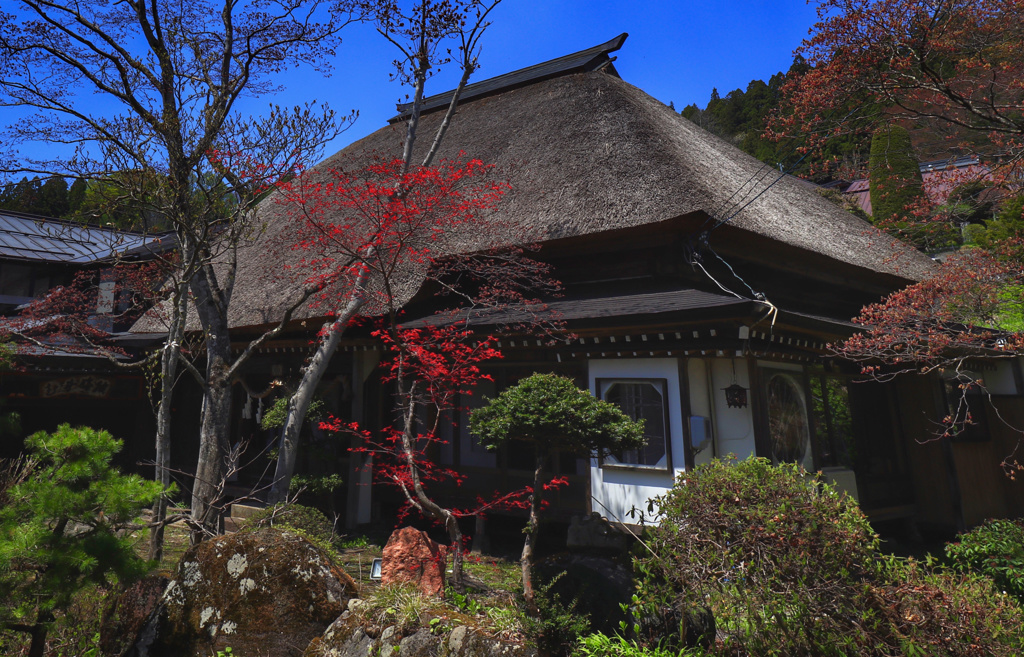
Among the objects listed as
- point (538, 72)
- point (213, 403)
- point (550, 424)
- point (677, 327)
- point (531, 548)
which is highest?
point (538, 72)

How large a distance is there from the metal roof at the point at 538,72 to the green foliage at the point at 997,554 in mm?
10043

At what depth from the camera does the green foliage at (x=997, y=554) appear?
465 cm

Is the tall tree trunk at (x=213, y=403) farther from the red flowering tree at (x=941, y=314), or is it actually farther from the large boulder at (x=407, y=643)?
the red flowering tree at (x=941, y=314)

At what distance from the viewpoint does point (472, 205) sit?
8750 millimetres

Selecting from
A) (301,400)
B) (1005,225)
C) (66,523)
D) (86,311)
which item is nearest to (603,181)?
(301,400)

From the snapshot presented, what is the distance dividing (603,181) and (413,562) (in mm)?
5494

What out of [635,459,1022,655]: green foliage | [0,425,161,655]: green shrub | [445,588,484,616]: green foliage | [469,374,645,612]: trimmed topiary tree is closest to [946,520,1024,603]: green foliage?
[635,459,1022,655]: green foliage

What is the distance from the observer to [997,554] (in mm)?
4836

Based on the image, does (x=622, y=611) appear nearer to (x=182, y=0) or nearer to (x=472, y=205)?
(x=472, y=205)

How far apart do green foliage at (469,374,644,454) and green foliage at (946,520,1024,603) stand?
122 inches


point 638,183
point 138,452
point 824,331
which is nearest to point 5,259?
point 138,452

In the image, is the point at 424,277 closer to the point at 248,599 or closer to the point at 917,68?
the point at 248,599

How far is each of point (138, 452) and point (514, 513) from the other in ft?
31.0

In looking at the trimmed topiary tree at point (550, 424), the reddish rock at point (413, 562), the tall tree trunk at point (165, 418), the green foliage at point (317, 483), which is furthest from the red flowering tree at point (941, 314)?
the tall tree trunk at point (165, 418)
